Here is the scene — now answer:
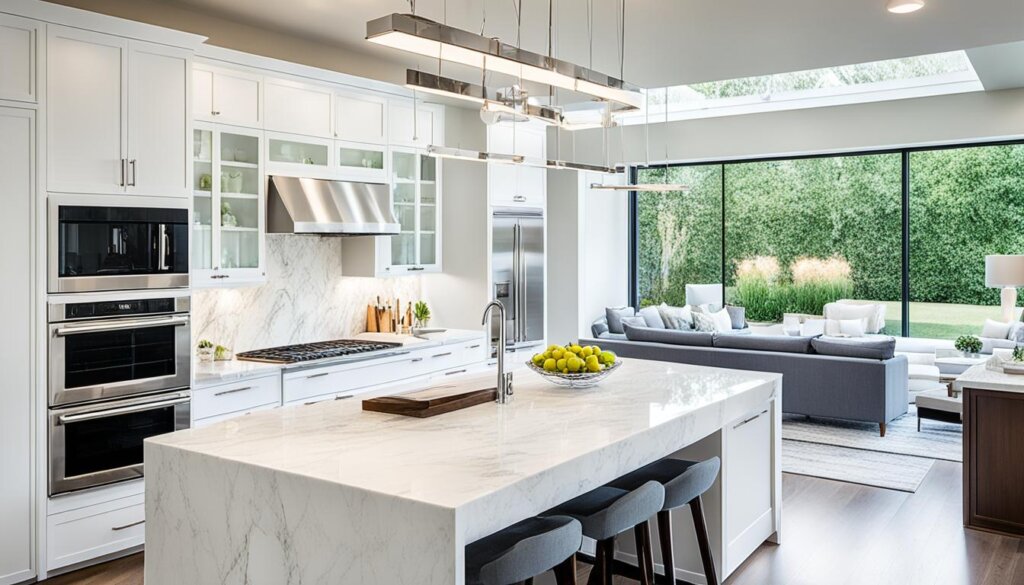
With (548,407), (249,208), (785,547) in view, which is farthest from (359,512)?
(249,208)

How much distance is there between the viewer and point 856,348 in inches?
277

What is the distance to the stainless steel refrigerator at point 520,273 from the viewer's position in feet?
23.8

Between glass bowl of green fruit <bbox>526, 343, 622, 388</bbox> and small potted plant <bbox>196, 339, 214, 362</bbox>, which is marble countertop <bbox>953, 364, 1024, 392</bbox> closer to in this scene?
glass bowl of green fruit <bbox>526, 343, 622, 388</bbox>

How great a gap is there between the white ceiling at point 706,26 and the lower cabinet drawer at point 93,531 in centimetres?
277

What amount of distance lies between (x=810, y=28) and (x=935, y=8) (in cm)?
66

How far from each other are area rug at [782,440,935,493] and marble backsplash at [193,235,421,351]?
3.39m

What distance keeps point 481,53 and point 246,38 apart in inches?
117

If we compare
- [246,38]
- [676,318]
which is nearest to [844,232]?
[676,318]

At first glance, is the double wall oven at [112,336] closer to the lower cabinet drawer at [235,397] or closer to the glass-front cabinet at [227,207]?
the lower cabinet drawer at [235,397]

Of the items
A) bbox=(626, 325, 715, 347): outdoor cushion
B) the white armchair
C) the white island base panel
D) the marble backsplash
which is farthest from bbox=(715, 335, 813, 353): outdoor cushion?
the white island base panel

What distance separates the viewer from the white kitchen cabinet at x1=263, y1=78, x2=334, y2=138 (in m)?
5.39

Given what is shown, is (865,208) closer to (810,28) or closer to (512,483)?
(810,28)

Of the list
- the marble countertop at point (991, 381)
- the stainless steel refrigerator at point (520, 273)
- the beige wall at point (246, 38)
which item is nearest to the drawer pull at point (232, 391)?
the beige wall at point (246, 38)

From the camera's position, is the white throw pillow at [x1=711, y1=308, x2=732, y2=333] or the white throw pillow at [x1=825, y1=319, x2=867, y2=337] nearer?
the white throw pillow at [x1=825, y1=319, x2=867, y2=337]
